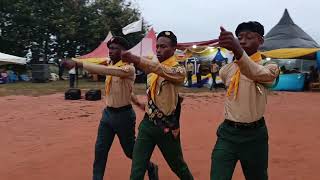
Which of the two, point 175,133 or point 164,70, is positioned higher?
point 164,70

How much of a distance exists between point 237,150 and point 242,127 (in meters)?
0.18

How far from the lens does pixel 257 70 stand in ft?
10.9

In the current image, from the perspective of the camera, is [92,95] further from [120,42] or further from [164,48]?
[164,48]

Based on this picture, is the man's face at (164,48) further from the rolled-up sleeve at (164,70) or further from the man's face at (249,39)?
the man's face at (249,39)

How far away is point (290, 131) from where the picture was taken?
9.95 meters

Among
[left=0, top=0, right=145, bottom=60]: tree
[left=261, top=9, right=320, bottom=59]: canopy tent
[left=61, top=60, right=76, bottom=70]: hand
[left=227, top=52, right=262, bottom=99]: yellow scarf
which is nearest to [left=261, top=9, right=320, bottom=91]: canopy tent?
[left=261, top=9, right=320, bottom=59]: canopy tent

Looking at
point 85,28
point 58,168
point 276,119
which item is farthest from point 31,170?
point 85,28

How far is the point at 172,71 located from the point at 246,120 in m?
0.91

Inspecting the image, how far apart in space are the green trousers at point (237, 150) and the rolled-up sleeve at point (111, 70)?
1.23m

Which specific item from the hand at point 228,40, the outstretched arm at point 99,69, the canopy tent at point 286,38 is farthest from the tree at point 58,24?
the hand at point 228,40

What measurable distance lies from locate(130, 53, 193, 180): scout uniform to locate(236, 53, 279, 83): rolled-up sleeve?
100 cm

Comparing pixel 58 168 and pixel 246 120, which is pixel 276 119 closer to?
pixel 58 168

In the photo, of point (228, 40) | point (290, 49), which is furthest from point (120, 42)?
point (290, 49)

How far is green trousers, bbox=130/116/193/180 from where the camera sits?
4.44 meters
